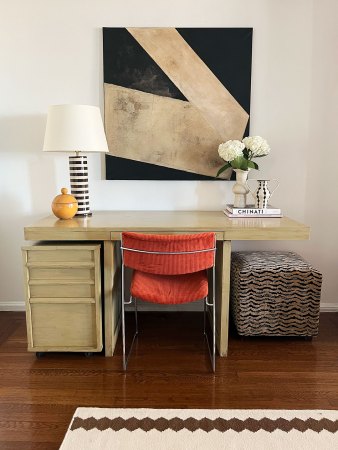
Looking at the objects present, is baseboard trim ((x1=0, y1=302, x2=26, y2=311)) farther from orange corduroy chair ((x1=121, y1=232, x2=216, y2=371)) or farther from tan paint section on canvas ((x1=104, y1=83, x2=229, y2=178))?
tan paint section on canvas ((x1=104, y1=83, x2=229, y2=178))

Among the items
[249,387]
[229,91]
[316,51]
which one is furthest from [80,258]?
[316,51]

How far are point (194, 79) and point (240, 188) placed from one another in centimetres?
82

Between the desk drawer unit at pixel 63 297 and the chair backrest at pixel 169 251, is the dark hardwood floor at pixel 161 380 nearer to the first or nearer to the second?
the desk drawer unit at pixel 63 297

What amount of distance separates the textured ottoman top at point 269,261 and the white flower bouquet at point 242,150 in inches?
23.1

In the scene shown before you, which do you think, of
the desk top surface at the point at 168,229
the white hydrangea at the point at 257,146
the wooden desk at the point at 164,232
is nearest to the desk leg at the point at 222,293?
the wooden desk at the point at 164,232

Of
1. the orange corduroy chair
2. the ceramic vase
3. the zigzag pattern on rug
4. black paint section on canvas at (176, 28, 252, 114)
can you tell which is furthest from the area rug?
black paint section on canvas at (176, 28, 252, 114)

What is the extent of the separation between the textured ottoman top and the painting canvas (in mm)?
607

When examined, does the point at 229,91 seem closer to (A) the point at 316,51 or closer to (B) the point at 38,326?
(A) the point at 316,51

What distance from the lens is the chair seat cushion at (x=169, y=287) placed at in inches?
71.4

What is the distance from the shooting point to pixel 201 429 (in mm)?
1440

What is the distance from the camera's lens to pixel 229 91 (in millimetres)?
2428

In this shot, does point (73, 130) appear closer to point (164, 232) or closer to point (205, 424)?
point (164, 232)

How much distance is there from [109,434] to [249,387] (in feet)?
2.32

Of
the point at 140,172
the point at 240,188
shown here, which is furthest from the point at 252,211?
the point at 140,172
